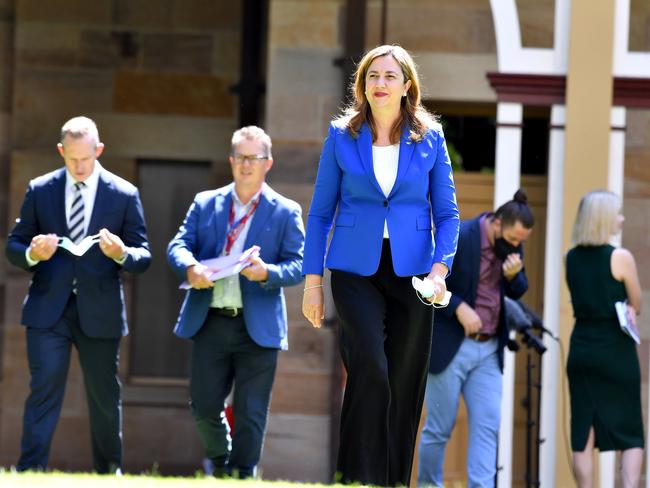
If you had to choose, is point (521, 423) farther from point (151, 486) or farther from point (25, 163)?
point (151, 486)

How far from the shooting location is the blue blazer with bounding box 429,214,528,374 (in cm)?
885

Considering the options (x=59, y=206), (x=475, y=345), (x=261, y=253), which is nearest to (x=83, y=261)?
(x=59, y=206)

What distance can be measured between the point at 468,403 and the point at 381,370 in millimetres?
2803

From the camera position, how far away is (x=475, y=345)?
29.3ft

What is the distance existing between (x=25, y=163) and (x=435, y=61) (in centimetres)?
337

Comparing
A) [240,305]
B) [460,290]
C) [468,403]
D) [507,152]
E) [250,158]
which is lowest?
[468,403]

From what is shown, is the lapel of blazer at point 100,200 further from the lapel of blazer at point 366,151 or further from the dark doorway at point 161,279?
the dark doorway at point 161,279

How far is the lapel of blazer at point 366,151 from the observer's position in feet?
21.2

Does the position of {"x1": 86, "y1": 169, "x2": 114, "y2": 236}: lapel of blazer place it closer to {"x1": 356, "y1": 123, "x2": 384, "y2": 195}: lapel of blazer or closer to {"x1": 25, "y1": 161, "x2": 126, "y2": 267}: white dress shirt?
{"x1": 25, "y1": 161, "x2": 126, "y2": 267}: white dress shirt

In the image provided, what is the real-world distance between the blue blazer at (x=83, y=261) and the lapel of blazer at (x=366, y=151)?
2104mm

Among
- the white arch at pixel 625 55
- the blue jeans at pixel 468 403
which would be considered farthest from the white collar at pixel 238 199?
the white arch at pixel 625 55

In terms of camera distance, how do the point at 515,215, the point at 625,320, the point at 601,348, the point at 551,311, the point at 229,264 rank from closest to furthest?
1. the point at 229,264
2. the point at 515,215
3. the point at 625,320
4. the point at 601,348
5. the point at 551,311

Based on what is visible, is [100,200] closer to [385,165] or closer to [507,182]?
[385,165]

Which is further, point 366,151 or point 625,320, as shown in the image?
point 625,320
